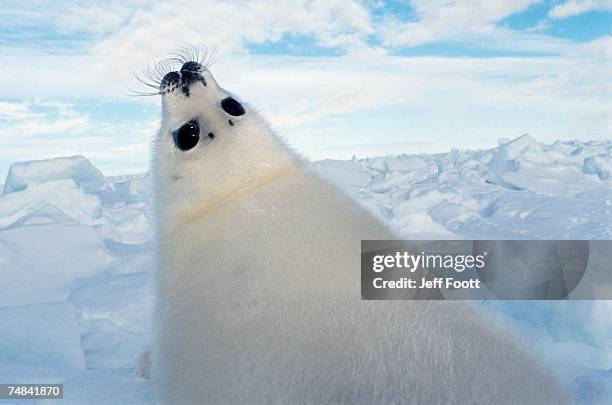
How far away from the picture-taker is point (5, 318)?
9.81 feet

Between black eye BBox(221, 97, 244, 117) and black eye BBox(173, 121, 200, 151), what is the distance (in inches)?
4.3

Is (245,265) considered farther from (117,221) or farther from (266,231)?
(117,221)

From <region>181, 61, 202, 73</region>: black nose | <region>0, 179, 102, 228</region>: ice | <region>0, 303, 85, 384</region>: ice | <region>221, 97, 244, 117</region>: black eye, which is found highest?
<region>0, 179, 102, 228</region>: ice

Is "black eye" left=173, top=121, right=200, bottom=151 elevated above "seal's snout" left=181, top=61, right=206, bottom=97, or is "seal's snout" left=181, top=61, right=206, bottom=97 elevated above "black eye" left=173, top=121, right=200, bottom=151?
"seal's snout" left=181, top=61, right=206, bottom=97

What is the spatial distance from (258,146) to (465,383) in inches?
36.0

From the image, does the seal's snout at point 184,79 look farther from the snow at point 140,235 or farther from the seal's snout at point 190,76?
the snow at point 140,235

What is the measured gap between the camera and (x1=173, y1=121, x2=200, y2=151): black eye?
65.9 inches

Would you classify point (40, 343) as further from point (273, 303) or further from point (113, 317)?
point (273, 303)

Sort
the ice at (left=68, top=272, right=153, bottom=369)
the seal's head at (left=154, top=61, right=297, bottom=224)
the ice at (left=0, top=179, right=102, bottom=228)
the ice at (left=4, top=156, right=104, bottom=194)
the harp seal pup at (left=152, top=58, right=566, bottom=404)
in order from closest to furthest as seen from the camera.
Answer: the harp seal pup at (left=152, top=58, right=566, bottom=404), the seal's head at (left=154, top=61, right=297, bottom=224), the ice at (left=68, top=272, right=153, bottom=369), the ice at (left=0, top=179, right=102, bottom=228), the ice at (left=4, top=156, right=104, bottom=194)

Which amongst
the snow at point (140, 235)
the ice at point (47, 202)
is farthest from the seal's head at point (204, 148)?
the ice at point (47, 202)

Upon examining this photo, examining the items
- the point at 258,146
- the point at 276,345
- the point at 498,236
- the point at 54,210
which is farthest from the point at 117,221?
the point at 276,345

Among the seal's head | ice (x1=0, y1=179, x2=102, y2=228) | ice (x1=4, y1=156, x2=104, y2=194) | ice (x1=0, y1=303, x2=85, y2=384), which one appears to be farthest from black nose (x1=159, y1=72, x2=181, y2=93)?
ice (x1=4, y1=156, x2=104, y2=194)

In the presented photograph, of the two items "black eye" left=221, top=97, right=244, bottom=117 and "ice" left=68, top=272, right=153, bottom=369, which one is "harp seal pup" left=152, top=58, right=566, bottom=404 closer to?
"black eye" left=221, top=97, right=244, bottom=117

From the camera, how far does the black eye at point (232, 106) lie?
68.0 inches
